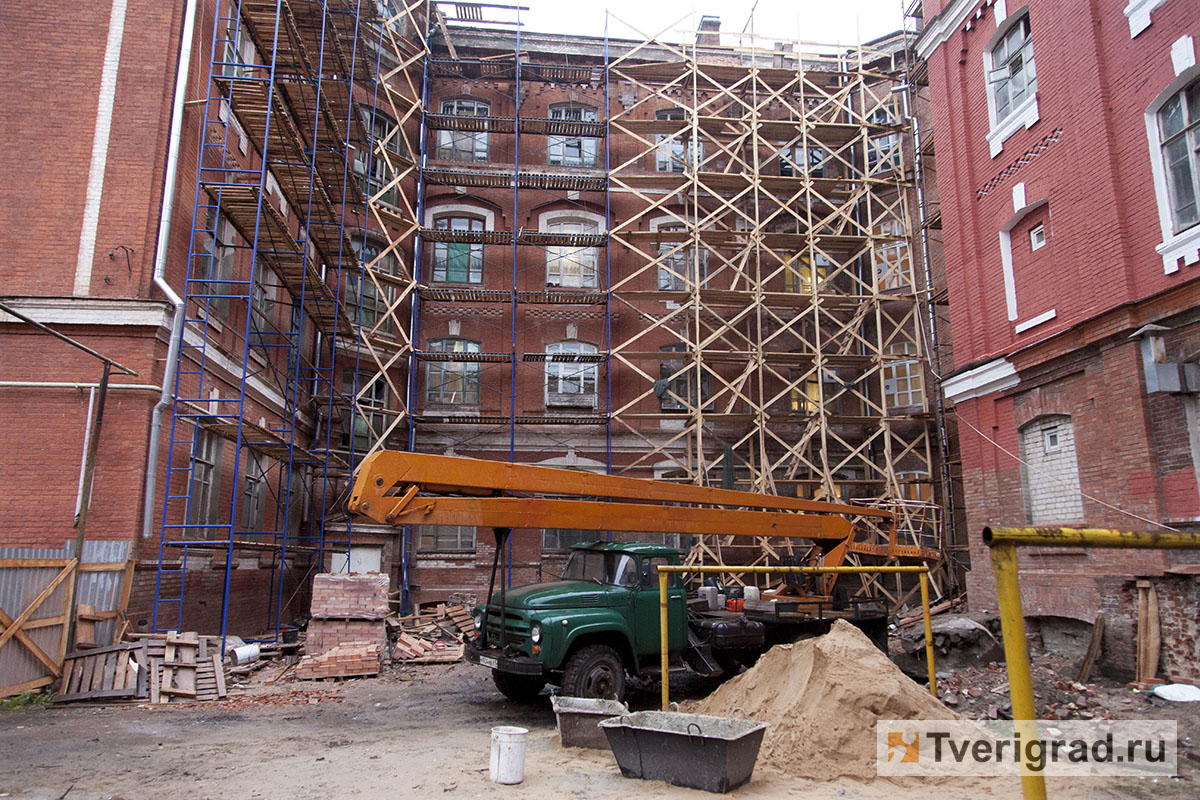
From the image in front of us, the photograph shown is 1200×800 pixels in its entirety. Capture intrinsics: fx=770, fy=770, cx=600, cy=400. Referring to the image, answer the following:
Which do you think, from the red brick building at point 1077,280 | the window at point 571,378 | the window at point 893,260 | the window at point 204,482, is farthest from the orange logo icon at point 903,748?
the window at point 893,260

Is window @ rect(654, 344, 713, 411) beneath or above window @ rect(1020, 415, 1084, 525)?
above

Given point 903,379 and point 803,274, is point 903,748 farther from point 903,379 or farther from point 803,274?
point 803,274

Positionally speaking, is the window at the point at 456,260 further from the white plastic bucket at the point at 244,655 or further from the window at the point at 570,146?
the white plastic bucket at the point at 244,655

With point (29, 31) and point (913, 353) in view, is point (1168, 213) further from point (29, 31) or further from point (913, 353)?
point (29, 31)

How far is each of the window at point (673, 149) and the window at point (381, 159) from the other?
7.87 metres

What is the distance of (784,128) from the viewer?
75.6 ft

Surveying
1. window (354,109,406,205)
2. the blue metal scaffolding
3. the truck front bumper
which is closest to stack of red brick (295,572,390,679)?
the blue metal scaffolding

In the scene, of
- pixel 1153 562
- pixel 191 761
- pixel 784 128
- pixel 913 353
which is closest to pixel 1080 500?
pixel 1153 562

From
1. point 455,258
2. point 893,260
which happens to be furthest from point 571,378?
point 893,260

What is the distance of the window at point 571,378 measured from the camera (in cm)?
2195

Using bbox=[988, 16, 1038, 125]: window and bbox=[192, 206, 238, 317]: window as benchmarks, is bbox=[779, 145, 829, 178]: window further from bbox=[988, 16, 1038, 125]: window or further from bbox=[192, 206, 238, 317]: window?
bbox=[192, 206, 238, 317]: window

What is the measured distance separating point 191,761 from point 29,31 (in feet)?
42.9

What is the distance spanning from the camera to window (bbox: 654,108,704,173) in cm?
2360

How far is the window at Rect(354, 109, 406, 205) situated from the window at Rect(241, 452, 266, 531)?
838cm
